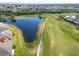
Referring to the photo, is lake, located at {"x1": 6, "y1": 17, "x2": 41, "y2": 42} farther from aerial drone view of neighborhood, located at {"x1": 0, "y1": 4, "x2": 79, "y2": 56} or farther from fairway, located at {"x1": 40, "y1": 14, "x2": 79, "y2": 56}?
fairway, located at {"x1": 40, "y1": 14, "x2": 79, "y2": 56}

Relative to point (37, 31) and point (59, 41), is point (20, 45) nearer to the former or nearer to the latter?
point (37, 31)

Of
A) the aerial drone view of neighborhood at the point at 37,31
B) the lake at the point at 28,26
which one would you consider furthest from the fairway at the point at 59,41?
the lake at the point at 28,26

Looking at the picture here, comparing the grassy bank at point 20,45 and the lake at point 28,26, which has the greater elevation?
the lake at point 28,26

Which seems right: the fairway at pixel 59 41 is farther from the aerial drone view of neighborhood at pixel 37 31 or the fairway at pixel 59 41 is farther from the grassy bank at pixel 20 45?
the grassy bank at pixel 20 45

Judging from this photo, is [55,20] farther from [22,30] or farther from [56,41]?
[22,30]

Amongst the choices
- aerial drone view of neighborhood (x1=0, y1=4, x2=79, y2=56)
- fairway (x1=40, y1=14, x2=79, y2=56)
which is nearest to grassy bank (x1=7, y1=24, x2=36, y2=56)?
aerial drone view of neighborhood (x1=0, y1=4, x2=79, y2=56)

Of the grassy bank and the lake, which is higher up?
the lake

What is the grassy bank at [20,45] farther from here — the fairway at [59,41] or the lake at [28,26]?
the fairway at [59,41]

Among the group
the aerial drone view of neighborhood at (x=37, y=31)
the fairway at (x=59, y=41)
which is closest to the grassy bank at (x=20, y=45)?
the aerial drone view of neighborhood at (x=37, y=31)
